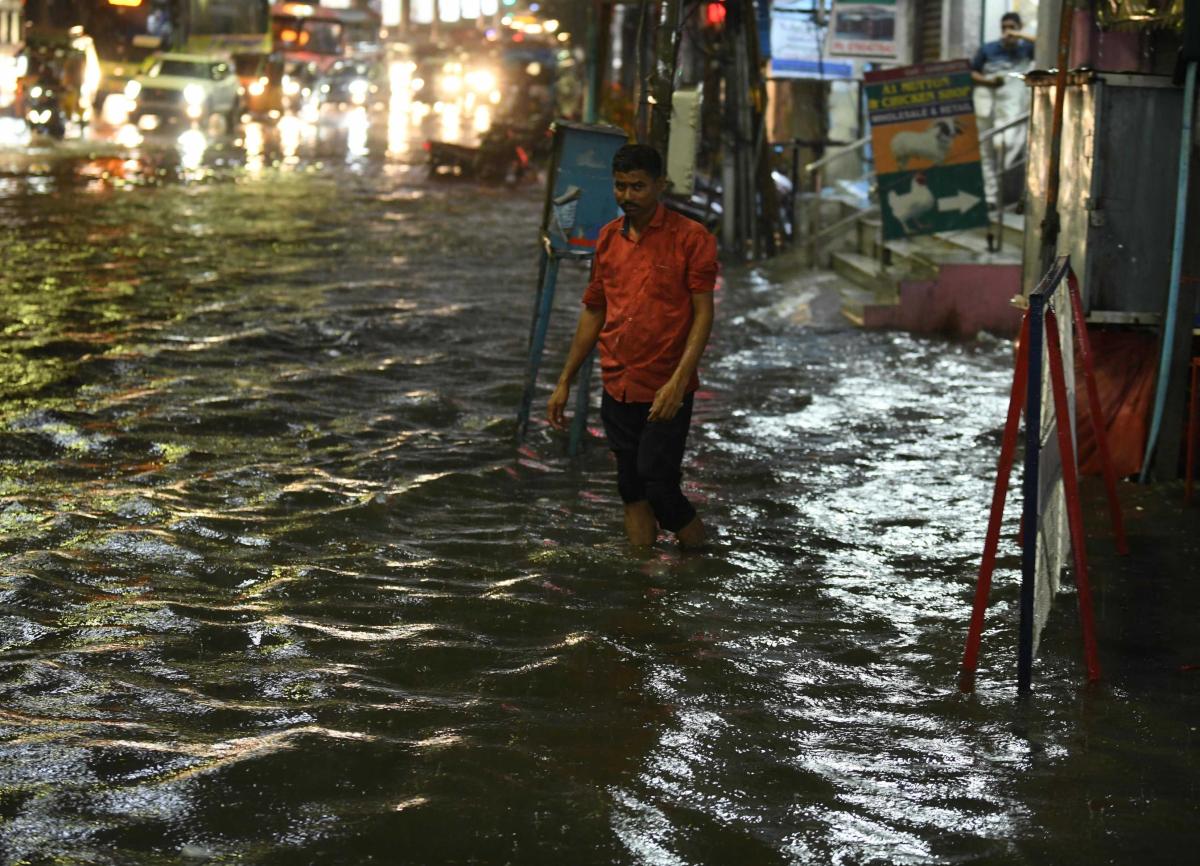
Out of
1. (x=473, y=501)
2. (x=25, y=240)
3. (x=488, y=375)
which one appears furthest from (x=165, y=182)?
(x=473, y=501)

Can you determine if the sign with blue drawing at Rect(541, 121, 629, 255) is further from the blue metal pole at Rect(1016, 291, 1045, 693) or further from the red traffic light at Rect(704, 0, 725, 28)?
the red traffic light at Rect(704, 0, 725, 28)

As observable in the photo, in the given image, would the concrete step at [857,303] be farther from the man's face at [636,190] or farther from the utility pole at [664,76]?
the man's face at [636,190]

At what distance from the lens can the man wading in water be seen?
21.8 feet

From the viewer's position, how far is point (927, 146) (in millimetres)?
14227

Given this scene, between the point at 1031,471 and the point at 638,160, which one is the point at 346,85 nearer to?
the point at 638,160

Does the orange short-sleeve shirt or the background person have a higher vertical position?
the background person

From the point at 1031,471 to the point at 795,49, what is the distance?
18.3m

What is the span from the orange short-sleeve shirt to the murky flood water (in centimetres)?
85

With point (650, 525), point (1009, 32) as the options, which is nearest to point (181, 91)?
point (1009, 32)

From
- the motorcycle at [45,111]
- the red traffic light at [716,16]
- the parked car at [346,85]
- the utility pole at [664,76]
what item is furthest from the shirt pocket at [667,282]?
the parked car at [346,85]

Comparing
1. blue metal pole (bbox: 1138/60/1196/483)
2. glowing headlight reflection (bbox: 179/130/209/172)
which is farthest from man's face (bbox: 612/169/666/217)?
glowing headlight reflection (bbox: 179/130/209/172)

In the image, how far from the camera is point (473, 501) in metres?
8.14

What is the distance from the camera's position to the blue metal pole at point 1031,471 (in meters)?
5.10

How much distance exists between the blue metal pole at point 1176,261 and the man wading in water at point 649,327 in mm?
2674
